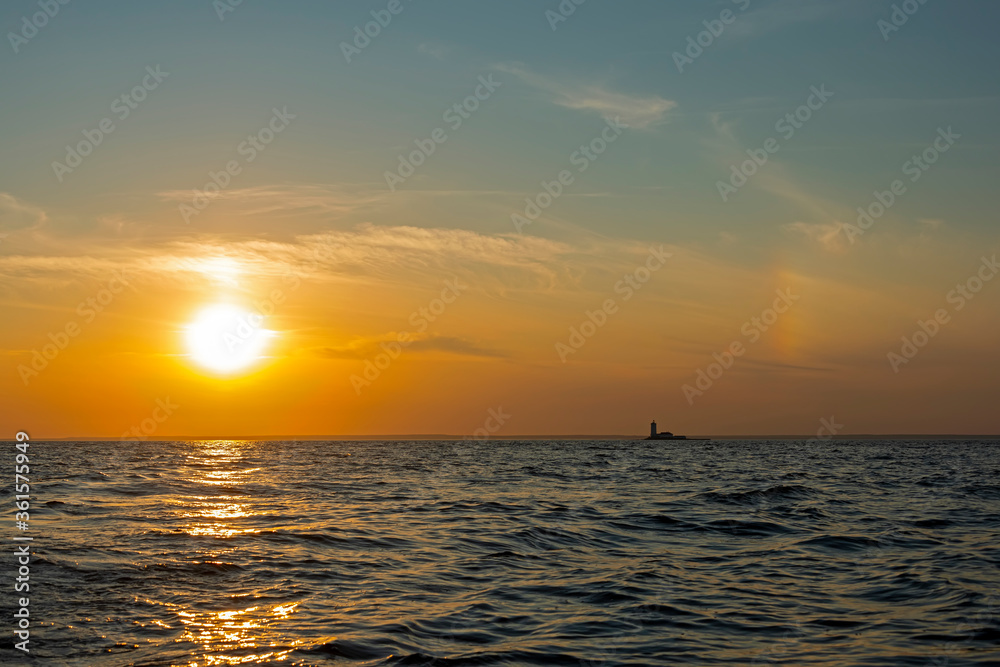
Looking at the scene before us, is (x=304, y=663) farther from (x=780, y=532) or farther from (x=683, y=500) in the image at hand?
(x=683, y=500)

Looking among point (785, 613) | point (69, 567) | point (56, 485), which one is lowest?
point (785, 613)

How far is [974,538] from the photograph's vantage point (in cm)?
2472

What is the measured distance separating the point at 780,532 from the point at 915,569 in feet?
23.0

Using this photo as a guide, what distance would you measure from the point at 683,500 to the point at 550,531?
12.4m

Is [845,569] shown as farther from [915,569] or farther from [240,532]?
[240,532]

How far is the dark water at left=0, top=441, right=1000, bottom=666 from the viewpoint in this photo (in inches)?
509

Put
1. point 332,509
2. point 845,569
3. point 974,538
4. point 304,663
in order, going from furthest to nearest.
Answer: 1. point 332,509
2. point 974,538
3. point 845,569
4. point 304,663

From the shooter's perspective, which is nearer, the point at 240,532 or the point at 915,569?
the point at 915,569

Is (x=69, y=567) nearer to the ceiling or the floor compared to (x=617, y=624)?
nearer to the ceiling

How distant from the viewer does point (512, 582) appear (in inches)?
731

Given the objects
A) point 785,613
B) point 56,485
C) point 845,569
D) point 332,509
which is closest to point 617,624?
point 785,613

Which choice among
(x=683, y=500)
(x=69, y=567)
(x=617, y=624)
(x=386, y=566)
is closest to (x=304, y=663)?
(x=617, y=624)

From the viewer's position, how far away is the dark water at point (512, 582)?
12.9 m

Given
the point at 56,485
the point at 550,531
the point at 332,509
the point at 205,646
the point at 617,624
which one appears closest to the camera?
the point at 205,646
